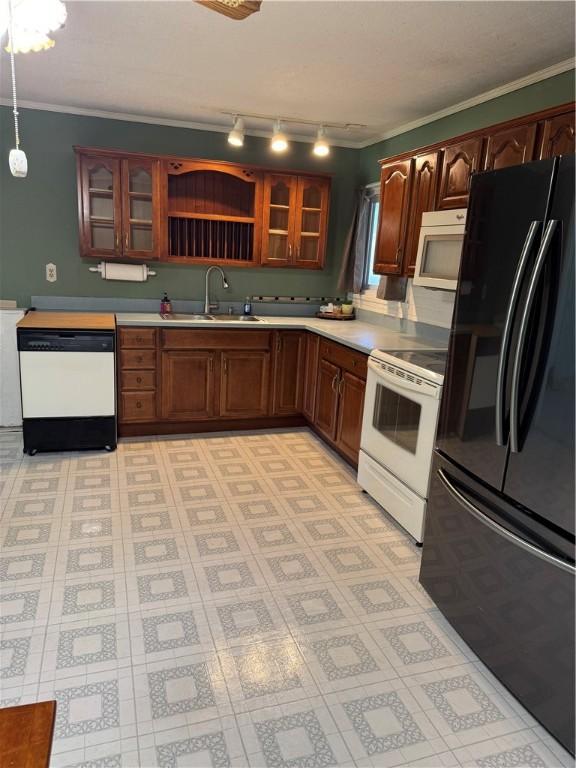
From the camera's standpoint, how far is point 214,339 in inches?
157

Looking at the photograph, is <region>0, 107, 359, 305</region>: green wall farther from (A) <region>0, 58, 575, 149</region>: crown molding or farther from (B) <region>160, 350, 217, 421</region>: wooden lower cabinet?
(B) <region>160, 350, 217, 421</region>: wooden lower cabinet

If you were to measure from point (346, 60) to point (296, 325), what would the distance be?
194 centimetres

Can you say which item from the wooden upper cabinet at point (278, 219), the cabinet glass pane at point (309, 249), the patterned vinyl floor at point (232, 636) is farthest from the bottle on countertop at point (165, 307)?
the patterned vinyl floor at point (232, 636)

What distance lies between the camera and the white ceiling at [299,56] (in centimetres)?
217

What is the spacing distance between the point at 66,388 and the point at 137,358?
0.56 m

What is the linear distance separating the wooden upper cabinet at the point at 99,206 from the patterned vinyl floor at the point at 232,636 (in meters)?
1.86

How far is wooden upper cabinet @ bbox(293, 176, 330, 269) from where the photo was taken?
4.40 m

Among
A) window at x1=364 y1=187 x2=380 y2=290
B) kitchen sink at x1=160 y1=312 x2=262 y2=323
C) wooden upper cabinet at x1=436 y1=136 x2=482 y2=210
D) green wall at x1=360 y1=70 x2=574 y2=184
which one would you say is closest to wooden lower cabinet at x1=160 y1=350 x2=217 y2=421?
kitchen sink at x1=160 y1=312 x2=262 y2=323

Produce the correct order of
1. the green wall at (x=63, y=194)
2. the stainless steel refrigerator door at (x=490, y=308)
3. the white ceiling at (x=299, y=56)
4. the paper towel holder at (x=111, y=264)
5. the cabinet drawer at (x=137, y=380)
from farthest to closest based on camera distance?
1. the paper towel holder at (x=111, y=264)
2. the green wall at (x=63, y=194)
3. the cabinet drawer at (x=137, y=380)
4. the white ceiling at (x=299, y=56)
5. the stainless steel refrigerator door at (x=490, y=308)

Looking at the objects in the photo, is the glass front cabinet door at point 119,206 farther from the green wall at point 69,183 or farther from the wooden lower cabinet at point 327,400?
the wooden lower cabinet at point 327,400

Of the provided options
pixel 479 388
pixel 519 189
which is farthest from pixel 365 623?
pixel 519 189

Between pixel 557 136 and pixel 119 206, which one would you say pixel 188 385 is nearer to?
pixel 119 206

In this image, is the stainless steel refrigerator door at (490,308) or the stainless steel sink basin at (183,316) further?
the stainless steel sink basin at (183,316)

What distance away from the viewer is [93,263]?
13.9 ft
